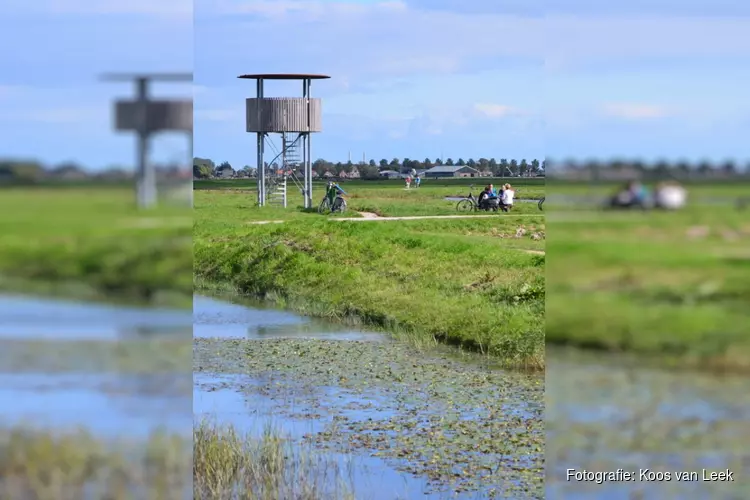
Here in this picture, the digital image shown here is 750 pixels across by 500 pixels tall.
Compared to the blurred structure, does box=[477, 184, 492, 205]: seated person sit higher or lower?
lower

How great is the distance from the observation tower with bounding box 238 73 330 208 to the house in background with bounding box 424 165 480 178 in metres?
9.36

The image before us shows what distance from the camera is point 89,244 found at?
283 centimetres

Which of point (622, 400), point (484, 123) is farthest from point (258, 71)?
point (622, 400)

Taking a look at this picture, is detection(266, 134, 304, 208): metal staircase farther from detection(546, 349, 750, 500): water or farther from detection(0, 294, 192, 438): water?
detection(0, 294, 192, 438): water

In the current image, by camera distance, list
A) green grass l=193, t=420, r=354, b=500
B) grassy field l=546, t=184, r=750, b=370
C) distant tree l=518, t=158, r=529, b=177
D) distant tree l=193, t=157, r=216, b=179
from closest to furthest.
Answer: green grass l=193, t=420, r=354, b=500 → grassy field l=546, t=184, r=750, b=370 → distant tree l=193, t=157, r=216, b=179 → distant tree l=518, t=158, r=529, b=177

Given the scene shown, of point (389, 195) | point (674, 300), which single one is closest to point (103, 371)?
point (674, 300)

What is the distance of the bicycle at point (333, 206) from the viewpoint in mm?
25609

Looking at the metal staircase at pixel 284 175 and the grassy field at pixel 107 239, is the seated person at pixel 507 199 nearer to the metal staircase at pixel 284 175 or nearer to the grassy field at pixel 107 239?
the metal staircase at pixel 284 175

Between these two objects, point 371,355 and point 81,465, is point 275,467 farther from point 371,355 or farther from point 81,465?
point 371,355

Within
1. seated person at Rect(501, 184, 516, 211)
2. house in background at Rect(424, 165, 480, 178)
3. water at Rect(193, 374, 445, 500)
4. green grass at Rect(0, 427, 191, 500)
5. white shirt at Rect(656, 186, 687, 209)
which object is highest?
house in background at Rect(424, 165, 480, 178)

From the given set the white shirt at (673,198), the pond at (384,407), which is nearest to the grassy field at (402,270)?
the pond at (384,407)

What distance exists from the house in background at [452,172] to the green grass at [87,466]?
1204 inches

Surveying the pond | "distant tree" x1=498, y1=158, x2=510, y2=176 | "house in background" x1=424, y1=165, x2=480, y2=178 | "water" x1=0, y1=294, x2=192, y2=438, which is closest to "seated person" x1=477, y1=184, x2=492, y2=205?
"distant tree" x1=498, y1=158, x2=510, y2=176

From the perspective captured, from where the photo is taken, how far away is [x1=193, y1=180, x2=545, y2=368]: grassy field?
1379cm
